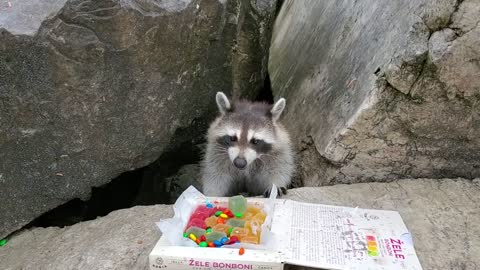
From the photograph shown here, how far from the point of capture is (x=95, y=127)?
315 cm

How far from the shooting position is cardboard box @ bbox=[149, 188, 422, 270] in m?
2.27

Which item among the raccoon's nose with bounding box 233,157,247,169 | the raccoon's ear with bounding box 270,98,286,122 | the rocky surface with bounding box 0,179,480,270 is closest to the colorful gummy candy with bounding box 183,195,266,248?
the rocky surface with bounding box 0,179,480,270

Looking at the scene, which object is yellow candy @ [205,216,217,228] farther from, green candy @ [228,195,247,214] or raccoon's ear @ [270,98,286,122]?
raccoon's ear @ [270,98,286,122]

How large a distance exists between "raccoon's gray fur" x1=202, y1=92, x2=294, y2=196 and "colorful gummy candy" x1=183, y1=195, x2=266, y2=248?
2.11 feet

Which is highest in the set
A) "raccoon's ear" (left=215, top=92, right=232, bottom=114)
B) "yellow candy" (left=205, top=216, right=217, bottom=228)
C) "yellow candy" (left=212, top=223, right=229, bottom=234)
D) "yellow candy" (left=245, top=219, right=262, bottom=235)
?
"raccoon's ear" (left=215, top=92, right=232, bottom=114)

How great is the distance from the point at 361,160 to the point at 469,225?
2.69 feet

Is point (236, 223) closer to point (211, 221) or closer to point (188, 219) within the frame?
point (211, 221)

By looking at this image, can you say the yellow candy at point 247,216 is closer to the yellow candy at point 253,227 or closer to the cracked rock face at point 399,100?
the yellow candy at point 253,227

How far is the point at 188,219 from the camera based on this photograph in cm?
271

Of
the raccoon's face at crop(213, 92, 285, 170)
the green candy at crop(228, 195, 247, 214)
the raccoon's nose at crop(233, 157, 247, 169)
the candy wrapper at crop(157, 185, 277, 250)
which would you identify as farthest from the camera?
the raccoon's face at crop(213, 92, 285, 170)

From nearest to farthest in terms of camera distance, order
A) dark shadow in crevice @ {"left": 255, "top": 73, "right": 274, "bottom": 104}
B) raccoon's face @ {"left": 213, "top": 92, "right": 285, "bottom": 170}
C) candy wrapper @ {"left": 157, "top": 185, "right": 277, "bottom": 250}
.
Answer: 1. candy wrapper @ {"left": 157, "top": 185, "right": 277, "bottom": 250}
2. raccoon's face @ {"left": 213, "top": 92, "right": 285, "bottom": 170}
3. dark shadow in crevice @ {"left": 255, "top": 73, "right": 274, "bottom": 104}

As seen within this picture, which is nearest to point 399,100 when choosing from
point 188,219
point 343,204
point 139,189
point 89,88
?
point 343,204

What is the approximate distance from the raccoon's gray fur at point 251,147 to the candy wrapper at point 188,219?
0.55 metres

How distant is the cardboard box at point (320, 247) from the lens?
7.43ft
